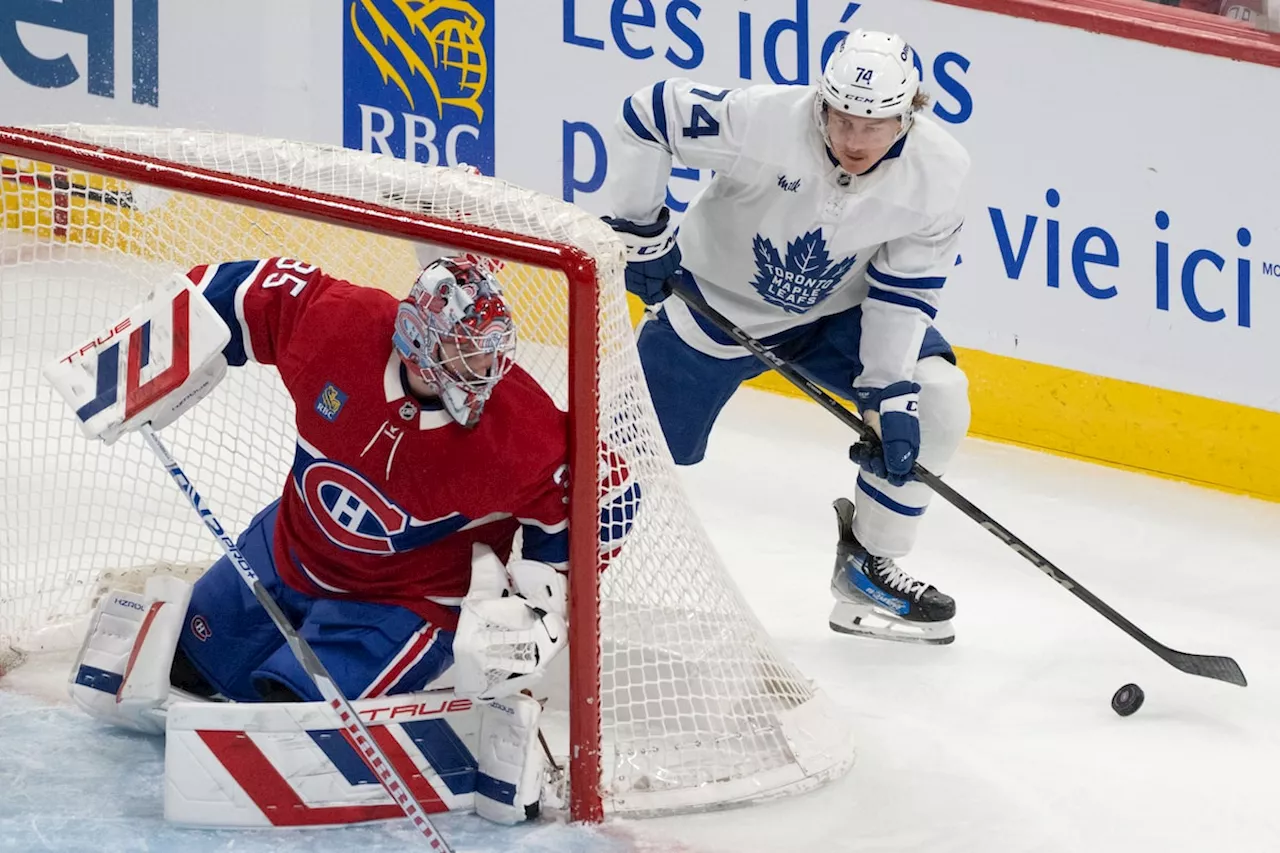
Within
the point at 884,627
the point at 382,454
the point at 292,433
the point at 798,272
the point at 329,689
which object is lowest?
the point at 884,627

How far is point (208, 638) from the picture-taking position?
9.93ft

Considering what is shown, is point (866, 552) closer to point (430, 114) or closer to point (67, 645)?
point (67, 645)

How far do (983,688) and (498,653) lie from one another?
1.19 metres

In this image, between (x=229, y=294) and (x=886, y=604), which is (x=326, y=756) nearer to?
(x=229, y=294)

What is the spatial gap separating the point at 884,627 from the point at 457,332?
1385mm

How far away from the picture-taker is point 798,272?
3.49 metres

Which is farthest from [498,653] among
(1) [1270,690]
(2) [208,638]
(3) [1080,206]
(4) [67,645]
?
(3) [1080,206]

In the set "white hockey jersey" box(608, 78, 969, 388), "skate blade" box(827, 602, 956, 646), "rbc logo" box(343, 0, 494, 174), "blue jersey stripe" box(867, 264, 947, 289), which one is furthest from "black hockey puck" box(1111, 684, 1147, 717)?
"rbc logo" box(343, 0, 494, 174)

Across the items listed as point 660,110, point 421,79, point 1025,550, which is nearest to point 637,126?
point 660,110

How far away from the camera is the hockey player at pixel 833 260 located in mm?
3361

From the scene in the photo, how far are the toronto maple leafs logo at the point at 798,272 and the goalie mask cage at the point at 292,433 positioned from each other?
503 millimetres

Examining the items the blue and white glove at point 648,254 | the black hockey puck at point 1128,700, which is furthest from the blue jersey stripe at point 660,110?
the black hockey puck at point 1128,700

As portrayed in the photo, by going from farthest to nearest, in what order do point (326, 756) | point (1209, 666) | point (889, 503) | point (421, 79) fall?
1. point (421, 79)
2. point (889, 503)
3. point (1209, 666)
4. point (326, 756)

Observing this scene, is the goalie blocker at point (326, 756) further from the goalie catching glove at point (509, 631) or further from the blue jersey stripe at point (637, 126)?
the blue jersey stripe at point (637, 126)
